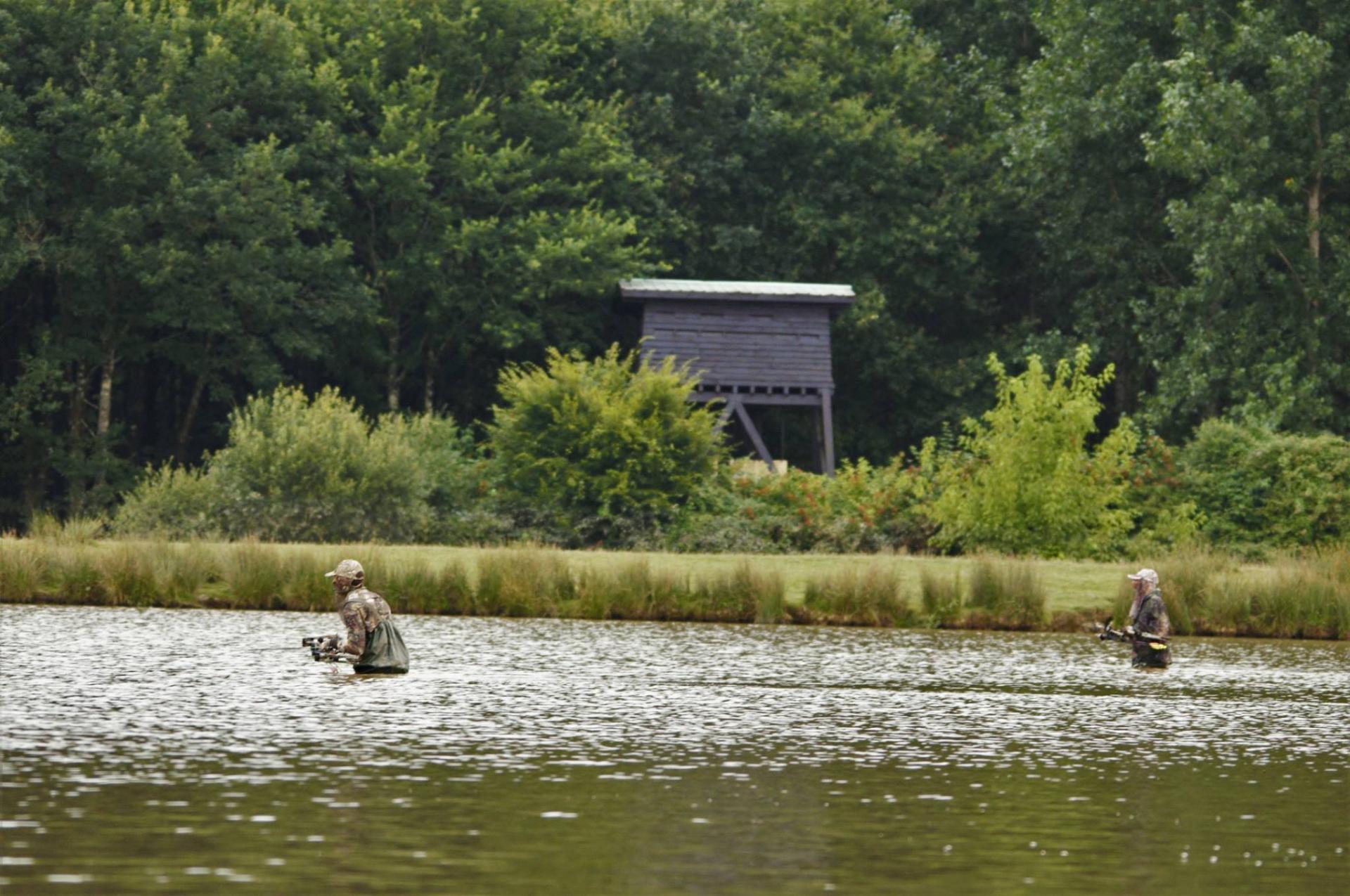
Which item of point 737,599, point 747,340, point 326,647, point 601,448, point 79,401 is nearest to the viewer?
point 326,647

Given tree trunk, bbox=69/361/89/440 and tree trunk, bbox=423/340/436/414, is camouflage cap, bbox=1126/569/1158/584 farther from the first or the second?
tree trunk, bbox=69/361/89/440

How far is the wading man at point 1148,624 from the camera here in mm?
23594

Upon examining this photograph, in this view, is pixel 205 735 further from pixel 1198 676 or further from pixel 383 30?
pixel 383 30

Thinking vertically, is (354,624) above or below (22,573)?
below

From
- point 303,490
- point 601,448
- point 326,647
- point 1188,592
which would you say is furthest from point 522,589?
point 601,448

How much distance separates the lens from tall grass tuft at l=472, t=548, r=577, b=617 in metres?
29.7

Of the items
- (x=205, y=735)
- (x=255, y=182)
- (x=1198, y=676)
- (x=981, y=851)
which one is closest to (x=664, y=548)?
(x=255, y=182)

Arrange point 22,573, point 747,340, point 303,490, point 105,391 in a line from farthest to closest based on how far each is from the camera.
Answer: point 747,340, point 105,391, point 303,490, point 22,573

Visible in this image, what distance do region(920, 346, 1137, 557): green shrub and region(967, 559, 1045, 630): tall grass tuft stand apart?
9635mm

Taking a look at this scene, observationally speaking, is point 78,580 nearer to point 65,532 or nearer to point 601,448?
point 65,532

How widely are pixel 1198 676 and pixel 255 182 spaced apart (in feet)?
107

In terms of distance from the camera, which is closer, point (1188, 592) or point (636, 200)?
point (1188, 592)

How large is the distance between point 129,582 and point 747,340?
24.7 metres

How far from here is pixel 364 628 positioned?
20281 mm
